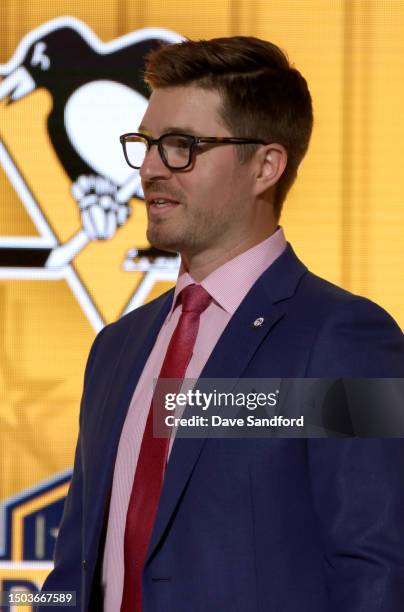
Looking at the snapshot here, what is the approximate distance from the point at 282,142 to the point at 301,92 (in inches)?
3.7

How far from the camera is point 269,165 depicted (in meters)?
1.62

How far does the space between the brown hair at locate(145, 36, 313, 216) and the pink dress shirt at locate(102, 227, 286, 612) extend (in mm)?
125

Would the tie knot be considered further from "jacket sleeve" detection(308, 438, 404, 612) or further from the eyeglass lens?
"jacket sleeve" detection(308, 438, 404, 612)

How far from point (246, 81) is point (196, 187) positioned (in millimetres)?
195

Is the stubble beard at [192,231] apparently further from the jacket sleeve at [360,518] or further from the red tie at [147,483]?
the jacket sleeve at [360,518]

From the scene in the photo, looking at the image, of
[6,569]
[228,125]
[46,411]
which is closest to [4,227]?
[46,411]

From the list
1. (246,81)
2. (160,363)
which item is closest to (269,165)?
(246,81)

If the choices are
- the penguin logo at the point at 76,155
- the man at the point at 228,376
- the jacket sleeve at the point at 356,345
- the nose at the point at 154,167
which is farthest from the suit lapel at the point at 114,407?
the penguin logo at the point at 76,155

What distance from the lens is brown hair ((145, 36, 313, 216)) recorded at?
1.58 meters

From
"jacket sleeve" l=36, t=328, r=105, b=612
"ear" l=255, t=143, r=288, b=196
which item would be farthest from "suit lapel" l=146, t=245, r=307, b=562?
"jacket sleeve" l=36, t=328, r=105, b=612

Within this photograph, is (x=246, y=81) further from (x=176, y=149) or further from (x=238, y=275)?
(x=238, y=275)

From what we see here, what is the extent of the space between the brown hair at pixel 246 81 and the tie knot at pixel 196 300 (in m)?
0.19

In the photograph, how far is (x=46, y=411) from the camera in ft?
8.23

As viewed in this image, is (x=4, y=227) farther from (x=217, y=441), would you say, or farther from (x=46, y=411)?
(x=217, y=441)
